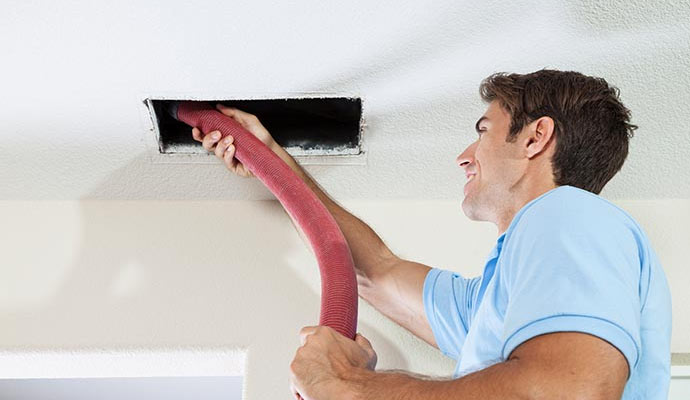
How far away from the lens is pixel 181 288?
2033 mm

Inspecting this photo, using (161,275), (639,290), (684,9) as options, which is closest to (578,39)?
(684,9)

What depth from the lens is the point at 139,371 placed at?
78.7 inches

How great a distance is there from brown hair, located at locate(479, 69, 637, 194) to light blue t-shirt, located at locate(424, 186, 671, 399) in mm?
344

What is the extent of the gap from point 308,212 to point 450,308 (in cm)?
41

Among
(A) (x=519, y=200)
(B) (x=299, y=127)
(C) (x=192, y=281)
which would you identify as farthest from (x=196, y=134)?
(A) (x=519, y=200)

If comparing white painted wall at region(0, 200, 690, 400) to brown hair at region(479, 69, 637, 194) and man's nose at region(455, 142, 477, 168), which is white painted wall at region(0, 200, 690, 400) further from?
brown hair at region(479, 69, 637, 194)

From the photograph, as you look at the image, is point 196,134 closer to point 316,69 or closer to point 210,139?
point 210,139

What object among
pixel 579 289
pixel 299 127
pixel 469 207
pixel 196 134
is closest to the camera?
pixel 579 289

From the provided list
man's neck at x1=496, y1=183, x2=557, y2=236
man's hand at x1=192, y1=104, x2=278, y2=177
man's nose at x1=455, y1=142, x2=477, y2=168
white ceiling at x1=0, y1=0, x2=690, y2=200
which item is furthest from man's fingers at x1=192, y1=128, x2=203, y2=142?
man's neck at x1=496, y1=183, x2=557, y2=236

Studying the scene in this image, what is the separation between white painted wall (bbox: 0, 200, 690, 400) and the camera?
1957 millimetres

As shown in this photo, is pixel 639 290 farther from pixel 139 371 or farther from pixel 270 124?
pixel 139 371

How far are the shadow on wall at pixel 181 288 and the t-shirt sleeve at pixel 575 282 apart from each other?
86 cm

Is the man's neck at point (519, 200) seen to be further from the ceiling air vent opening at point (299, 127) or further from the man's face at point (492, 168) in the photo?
the ceiling air vent opening at point (299, 127)

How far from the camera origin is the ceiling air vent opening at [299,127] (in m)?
1.91
